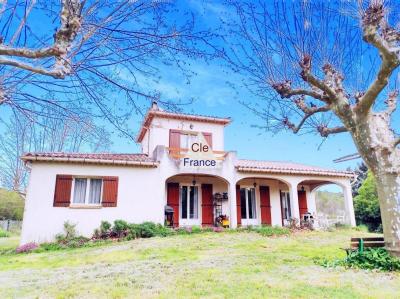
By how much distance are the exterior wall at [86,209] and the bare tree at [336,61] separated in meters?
7.64

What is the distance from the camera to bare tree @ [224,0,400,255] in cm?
646

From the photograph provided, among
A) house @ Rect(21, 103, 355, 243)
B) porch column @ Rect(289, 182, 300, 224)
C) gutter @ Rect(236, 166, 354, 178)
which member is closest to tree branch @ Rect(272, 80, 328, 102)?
house @ Rect(21, 103, 355, 243)

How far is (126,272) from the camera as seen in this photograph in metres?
6.55

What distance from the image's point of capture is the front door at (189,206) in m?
15.9

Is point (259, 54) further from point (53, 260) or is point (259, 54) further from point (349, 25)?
point (53, 260)

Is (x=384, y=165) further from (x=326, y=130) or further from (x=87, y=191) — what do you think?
(x=87, y=191)

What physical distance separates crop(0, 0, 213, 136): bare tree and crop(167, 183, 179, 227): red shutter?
1165cm

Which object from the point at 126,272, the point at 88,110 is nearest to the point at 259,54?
the point at 88,110

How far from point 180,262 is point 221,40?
5595mm

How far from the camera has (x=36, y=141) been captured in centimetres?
1520

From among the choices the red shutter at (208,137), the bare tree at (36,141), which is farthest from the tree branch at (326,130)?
the red shutter at (208,137)

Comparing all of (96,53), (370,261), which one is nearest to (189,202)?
(370,261)

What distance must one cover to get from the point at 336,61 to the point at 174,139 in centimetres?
1015

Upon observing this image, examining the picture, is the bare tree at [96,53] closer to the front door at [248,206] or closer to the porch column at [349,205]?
the front door at [248,206]
